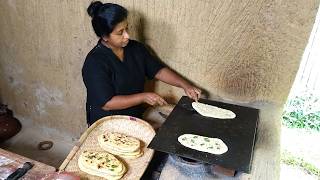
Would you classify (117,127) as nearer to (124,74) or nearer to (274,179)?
(124,74)

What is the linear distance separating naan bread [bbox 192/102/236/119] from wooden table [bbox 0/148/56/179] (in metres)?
0.88

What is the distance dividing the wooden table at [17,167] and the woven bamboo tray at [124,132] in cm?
8

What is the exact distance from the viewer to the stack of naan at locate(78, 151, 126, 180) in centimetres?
141

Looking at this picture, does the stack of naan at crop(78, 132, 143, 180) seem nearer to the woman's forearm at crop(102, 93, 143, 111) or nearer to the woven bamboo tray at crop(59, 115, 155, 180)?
the woven bamboo tray at crop(59, 115, 155, 180)

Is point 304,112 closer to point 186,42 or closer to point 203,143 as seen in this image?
point 186,42

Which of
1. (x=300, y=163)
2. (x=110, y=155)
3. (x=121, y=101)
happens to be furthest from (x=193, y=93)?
(x=300, y=163)

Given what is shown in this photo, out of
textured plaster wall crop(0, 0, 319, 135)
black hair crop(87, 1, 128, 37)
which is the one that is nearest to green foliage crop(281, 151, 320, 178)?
textured plaster wall crop(0, 0, 319, 135)

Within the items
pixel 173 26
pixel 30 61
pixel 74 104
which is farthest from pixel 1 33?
pixel 173 26

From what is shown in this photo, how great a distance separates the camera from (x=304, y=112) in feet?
11.0

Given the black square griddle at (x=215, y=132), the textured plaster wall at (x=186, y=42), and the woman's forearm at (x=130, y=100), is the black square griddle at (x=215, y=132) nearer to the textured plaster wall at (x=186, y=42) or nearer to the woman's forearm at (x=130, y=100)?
the woman's forearm at (x=130, y=100)

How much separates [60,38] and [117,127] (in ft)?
3.92

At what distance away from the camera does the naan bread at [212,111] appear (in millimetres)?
1723

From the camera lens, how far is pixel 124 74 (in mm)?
1957

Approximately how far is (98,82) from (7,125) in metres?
1.79
